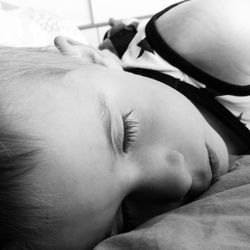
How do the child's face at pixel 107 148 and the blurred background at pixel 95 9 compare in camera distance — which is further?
the blurred background at pixel 95 9

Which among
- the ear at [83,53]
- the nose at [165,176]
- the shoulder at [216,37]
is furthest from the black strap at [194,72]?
the nose at [165,176]

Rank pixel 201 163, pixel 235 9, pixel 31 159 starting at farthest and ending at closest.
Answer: pixel 235 9 < pixel 201 163 < pixel 31 159

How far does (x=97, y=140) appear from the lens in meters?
0.50

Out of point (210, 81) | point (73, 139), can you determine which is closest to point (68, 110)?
point (73, 139)

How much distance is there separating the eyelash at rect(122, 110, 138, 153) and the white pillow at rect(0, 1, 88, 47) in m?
0.48

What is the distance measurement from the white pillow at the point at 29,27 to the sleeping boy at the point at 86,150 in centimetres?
27

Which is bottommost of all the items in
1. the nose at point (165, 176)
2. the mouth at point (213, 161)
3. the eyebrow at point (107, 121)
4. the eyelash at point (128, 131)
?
the mouth at point (213, 161)

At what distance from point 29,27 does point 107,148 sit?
0.62 m

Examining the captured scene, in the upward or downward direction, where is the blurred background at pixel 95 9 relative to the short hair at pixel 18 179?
downward

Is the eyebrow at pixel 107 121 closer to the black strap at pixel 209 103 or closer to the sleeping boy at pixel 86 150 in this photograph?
the sleeping boy at pixel 86 150

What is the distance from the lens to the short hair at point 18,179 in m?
0.46

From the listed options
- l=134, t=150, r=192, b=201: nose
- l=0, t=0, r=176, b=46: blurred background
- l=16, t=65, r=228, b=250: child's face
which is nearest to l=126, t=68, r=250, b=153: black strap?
l=16, t=65, r=228, b=250: child's face

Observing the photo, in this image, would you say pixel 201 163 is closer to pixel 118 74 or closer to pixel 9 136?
pixel 118 74

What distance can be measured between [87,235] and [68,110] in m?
0.17
